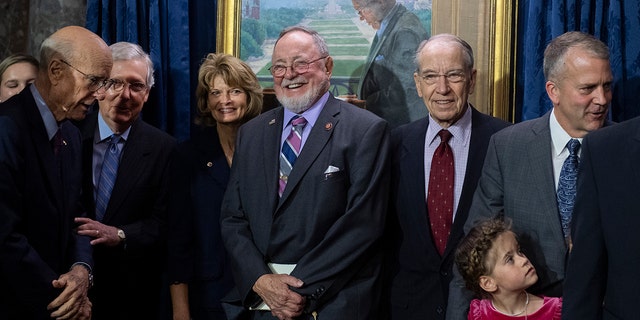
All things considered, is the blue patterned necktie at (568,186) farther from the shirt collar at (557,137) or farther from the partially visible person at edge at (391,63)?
the partially visible person at edge at (391,63)

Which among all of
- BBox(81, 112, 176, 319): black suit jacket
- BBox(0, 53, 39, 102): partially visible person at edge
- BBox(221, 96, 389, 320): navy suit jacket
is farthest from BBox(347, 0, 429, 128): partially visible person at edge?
BBox(0, 53, 39, 102): partially visible person at edge

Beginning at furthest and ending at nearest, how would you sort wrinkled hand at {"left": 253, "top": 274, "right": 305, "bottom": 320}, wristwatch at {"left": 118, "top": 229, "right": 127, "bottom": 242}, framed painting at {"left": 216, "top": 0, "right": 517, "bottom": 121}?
framed painting at {"left": 216, "top": 0, "right": 517, "bottom": 121} → wristwatch at {"left": 118, "top": 229, "right": 127, "bottom": 242} → wrinkled hand at {"left": 253, "top": 274, "right": 305, "bottom": 320}

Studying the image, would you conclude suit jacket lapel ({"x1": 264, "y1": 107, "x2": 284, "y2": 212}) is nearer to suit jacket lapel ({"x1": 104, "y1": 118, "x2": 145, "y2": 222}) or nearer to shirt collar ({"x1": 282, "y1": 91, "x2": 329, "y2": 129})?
shirt collar ({"x1": 282, "y1": 91, "x2": 329, "y2": 129})

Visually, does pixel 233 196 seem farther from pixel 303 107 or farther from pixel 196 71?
pixel 196 71

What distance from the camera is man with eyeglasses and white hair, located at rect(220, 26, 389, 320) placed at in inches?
133

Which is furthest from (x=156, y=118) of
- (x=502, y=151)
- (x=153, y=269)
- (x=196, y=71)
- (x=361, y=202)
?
(x=502, y=151)

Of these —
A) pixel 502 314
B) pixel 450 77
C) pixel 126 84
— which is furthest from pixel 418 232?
pixel 126 84

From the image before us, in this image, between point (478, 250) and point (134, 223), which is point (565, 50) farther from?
point (134, 223)

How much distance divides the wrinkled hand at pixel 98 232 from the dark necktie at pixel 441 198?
143 cm

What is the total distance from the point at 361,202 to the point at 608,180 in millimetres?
1221

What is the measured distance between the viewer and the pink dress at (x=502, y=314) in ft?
10.5

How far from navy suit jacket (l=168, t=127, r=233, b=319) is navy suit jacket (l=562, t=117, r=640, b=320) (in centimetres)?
191

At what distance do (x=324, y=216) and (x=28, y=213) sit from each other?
114 centimetres

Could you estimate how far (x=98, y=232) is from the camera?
3814 millimetres
